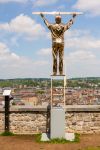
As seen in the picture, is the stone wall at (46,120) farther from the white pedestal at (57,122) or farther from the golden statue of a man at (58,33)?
the golden statue of a man at (58,33)

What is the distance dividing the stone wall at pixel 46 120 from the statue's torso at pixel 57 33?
3090 mm

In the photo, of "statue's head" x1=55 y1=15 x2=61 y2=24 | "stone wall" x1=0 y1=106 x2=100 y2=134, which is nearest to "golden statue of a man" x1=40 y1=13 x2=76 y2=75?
"statue's head" x1=55 y1=15 x2=61 y2=24

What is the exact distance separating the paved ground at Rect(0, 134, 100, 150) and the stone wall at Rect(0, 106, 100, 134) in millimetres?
800

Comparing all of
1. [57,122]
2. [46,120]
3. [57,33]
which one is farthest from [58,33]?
[46,120]

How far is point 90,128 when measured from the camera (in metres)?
16.4

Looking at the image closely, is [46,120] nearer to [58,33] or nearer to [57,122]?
[57,122]

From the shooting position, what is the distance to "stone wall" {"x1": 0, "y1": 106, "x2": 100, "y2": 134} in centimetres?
1642

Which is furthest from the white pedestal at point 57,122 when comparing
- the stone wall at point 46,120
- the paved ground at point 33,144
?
the stone wall at point 46,120

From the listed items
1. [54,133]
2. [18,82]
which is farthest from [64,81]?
[18,82]

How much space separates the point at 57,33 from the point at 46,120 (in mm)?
3739

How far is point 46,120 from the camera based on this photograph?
16469 mm

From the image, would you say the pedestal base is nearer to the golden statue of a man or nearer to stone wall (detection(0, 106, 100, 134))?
stone wall (detection(0, 106, 100, 134))

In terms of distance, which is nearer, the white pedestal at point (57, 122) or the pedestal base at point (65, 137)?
the white pedestal at point (57, 122)

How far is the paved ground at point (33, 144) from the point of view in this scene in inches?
538
